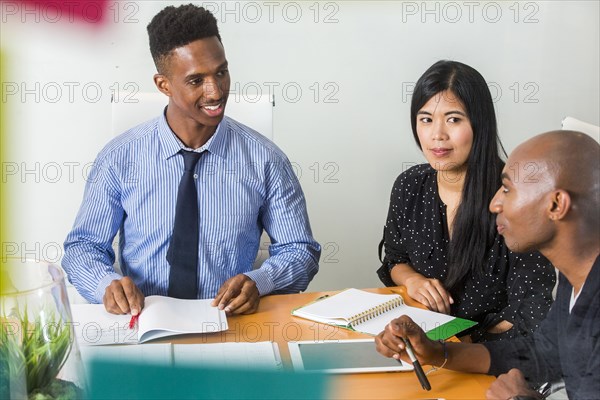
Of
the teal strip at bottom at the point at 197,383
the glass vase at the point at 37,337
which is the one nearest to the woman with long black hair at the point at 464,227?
the teal strip at bottom at the point at 197,383

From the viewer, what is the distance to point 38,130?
304 cm

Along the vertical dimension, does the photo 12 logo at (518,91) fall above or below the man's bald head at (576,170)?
above

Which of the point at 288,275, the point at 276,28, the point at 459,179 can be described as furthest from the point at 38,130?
the point at 459,179

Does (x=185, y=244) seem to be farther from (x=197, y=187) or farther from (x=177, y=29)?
(x=177, y=29)

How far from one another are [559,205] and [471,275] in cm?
71

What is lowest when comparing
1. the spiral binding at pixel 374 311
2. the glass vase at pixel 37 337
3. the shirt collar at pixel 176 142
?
the spiral binding at pixel 374 311

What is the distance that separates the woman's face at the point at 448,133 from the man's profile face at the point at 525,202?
23.5 inches

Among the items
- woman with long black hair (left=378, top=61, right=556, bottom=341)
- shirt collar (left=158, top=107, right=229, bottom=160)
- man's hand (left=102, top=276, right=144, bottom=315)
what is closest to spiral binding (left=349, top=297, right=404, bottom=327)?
woman with long black hair (left=378, top=61, right=556, bottom=341)

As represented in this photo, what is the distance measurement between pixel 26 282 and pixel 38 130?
2.39 m

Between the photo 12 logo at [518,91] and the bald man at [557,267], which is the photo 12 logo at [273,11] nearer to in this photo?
the photo 12 logo at [518,91]

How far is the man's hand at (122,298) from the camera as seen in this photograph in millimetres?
1565

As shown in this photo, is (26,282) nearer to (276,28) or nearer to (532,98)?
(276,28)

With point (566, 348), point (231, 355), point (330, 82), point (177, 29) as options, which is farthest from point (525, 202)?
point (330, 82)

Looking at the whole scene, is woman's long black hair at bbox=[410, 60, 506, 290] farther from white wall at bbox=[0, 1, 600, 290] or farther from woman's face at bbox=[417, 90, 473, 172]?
white wall at bbox=[0, 1, 600, 290]
